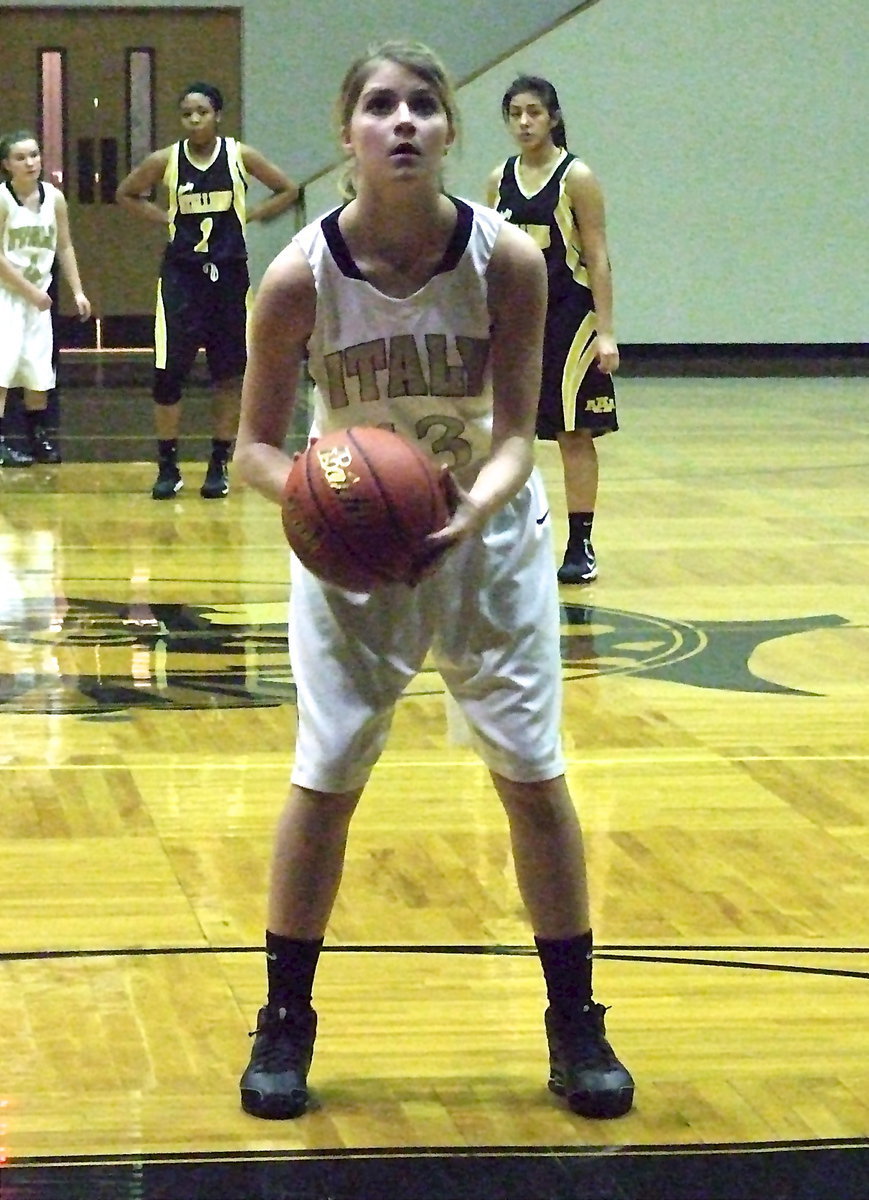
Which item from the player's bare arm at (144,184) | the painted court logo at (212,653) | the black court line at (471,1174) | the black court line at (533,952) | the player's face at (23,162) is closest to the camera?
the black court line at (471,1174)

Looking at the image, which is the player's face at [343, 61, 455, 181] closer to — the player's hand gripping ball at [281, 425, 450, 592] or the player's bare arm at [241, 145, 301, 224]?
the player's hand gripping ball at [281, 425, 450, 592]

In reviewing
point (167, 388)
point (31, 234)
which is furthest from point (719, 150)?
point (167, 388)

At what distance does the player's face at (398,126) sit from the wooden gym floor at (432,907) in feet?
4.27

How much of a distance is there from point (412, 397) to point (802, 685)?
9.93ft

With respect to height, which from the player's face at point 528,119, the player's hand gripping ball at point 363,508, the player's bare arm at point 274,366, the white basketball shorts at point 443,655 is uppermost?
the player's face at point 528,119

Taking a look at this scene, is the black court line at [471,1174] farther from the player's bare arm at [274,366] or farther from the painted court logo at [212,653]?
the painted court logo at [212,653]

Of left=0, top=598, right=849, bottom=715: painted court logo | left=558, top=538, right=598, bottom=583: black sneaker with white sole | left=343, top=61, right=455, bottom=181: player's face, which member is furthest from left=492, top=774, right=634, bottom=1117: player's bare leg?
left=558, top=538, right=598, bottom=583: black sneaker with white sole

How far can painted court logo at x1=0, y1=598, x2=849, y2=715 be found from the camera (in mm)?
5477

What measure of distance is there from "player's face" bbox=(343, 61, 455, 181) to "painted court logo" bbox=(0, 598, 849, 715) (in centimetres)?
274

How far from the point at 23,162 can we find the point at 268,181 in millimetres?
1692

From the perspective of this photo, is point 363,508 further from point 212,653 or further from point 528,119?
point 528,119

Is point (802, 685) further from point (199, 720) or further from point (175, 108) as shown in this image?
point (175, 108)

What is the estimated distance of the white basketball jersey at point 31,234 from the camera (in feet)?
34.1

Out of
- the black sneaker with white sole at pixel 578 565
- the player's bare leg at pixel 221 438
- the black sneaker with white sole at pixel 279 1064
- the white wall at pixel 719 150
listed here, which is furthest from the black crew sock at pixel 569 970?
the white wall at pixel 719 150
